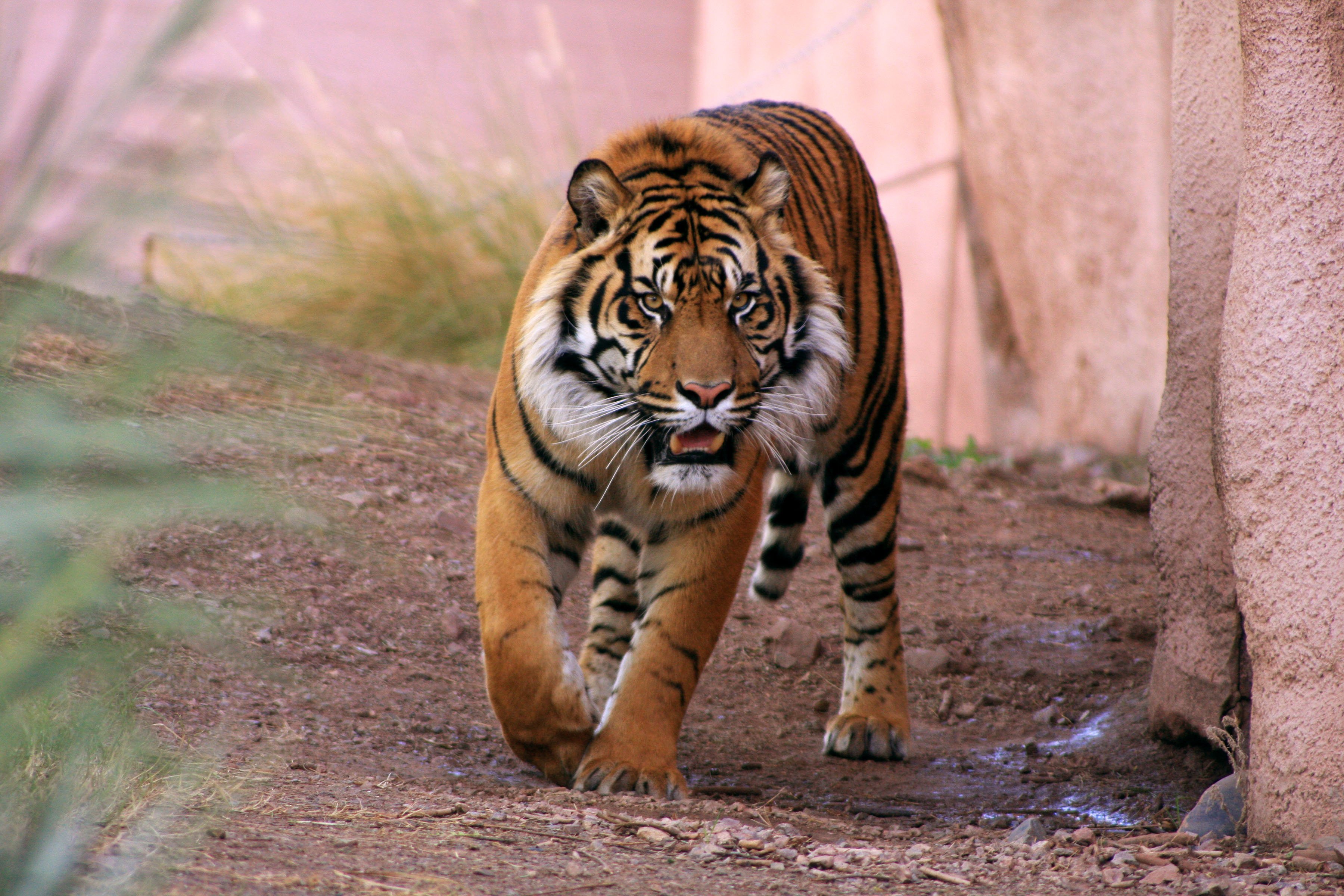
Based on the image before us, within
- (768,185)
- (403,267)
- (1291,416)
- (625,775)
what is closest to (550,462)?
(625,775)

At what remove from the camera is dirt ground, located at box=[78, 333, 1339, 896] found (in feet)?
6.18

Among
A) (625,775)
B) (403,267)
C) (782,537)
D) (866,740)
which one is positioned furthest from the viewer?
(403,267)

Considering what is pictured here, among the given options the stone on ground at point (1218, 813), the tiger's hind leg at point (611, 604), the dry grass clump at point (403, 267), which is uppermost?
the dry grass clump at point (403, 267)

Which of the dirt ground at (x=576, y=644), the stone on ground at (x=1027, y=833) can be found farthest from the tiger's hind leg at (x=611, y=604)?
the stone on ground at (x=1027, y=833)

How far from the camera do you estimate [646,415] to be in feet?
9.11

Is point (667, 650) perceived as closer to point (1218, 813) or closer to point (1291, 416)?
point (1218, 813)

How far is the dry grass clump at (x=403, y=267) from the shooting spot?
690 centimetres

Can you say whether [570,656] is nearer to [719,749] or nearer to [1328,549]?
[719,749]

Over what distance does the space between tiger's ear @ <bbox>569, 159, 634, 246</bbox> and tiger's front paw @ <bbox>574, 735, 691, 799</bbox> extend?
43.1 inches

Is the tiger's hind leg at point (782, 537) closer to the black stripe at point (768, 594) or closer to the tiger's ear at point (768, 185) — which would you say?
the black stripe at point (768, 594)

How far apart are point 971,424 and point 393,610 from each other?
4366 millimetres

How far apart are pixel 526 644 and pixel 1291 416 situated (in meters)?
1.51

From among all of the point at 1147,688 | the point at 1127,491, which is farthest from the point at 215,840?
the point at 1127,491

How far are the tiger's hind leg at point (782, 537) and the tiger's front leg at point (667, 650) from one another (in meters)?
0.78
